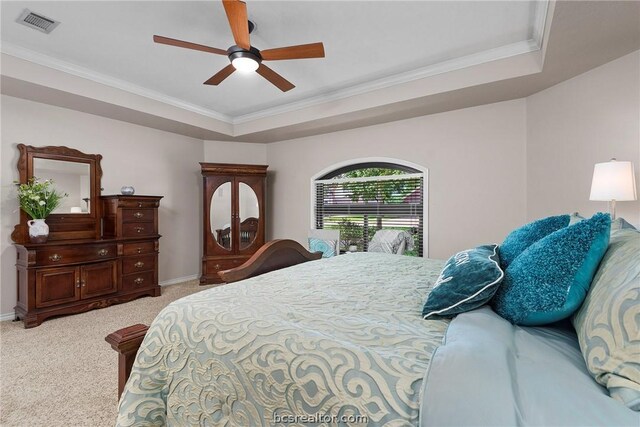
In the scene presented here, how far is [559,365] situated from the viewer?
2.48 feet

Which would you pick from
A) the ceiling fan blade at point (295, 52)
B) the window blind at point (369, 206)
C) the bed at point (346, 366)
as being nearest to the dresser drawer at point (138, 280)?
the window blind at point (369, 206)

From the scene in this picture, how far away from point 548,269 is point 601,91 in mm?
2565

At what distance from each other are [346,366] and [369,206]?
374cm

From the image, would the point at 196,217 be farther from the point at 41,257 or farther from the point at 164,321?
the point at 164,321

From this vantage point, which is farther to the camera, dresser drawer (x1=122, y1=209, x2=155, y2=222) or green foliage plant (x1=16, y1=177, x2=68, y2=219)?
dresser drawer (x1=122, y1=209, x2=155, y2=222)

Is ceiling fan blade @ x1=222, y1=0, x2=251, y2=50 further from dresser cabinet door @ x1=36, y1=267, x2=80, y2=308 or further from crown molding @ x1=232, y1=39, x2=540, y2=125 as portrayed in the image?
dresser cabinet door @ x1=36, y1=267, x2=80, y2=308

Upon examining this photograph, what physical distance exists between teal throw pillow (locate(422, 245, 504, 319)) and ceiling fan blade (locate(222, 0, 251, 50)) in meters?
1.88

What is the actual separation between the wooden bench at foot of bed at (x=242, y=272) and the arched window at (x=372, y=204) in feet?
5.52

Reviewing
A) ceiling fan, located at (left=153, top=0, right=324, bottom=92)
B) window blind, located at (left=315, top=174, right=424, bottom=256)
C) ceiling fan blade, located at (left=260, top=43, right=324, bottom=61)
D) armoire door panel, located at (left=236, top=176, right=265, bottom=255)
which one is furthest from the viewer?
armoire door panel, located at (left=236, top=176, right=265, bottom=255)

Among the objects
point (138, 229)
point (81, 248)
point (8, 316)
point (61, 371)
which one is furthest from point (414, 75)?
point (8, 316)

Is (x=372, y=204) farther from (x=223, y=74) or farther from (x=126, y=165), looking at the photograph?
(x=126, y=165)

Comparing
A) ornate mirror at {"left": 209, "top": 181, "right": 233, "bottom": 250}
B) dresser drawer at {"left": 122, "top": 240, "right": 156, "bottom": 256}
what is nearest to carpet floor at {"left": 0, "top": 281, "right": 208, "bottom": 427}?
dresser drawer at {"left": 122, "top": 240, "right": 156, "bottom": 256}

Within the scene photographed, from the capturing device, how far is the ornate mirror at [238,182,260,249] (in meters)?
4.91

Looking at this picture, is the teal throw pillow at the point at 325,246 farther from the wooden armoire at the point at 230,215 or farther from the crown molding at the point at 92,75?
the crown molding at the point at 92,75
